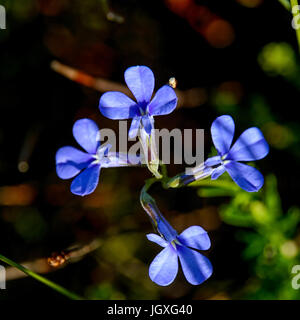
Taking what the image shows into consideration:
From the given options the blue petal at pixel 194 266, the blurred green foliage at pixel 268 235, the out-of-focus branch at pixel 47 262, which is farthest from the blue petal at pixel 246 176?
the out-of-focus branch at pixel 47 262

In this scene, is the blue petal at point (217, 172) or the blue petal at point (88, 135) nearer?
the blue petal at point (217, 172)

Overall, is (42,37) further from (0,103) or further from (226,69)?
(226,69)

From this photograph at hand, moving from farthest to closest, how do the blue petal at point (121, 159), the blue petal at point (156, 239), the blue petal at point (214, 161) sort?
the blue petal at point (121, 159), the blue petal at point (214, 161), the blue petal at point (156, 239)

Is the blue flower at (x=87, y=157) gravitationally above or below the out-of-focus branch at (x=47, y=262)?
above

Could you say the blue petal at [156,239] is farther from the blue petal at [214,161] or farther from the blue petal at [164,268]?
the blue petal at [214,161]

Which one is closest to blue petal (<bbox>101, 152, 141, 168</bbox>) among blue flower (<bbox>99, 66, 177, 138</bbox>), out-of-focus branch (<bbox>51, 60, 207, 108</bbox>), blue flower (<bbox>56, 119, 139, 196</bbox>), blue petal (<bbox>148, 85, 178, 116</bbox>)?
blue flower (<bbox>56, 119, 139, 196</bbox>)
